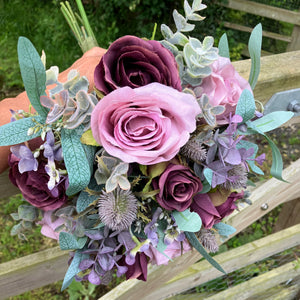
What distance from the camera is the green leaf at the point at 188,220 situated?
1.74ft

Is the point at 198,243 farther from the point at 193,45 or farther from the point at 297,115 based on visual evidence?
the point at 297,115

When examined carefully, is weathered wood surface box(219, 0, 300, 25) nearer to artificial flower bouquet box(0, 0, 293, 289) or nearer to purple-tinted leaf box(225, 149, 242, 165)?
artificial flower bouquet box(0, 0, 293, 289)

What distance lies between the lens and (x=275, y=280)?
5.39 ft

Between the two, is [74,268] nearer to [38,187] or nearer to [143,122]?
[38,187]

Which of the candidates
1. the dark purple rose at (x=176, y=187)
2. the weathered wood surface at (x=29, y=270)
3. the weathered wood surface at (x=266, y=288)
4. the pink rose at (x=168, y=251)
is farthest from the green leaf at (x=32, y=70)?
the weathered wood surface at (x=266, y=288)

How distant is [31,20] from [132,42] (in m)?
2.26

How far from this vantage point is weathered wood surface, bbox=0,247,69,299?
1.00 metres

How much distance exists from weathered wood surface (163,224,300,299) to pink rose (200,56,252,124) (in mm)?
966

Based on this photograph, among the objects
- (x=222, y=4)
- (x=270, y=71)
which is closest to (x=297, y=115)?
(x=270, y=71)

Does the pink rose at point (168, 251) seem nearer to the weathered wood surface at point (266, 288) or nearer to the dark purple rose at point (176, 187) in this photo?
the dark purple rose at point (176, 187)

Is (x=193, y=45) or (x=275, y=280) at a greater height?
(x=193, y=45)

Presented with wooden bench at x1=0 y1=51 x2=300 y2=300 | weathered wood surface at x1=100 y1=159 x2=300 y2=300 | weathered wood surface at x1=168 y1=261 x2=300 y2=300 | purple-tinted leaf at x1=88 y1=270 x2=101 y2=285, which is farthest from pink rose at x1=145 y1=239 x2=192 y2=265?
weathered wood surface at x1=168 y1=261 x2=300 y2=300

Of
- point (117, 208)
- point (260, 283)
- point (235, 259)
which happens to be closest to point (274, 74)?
point (117, 208)

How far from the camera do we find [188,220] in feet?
1.79
